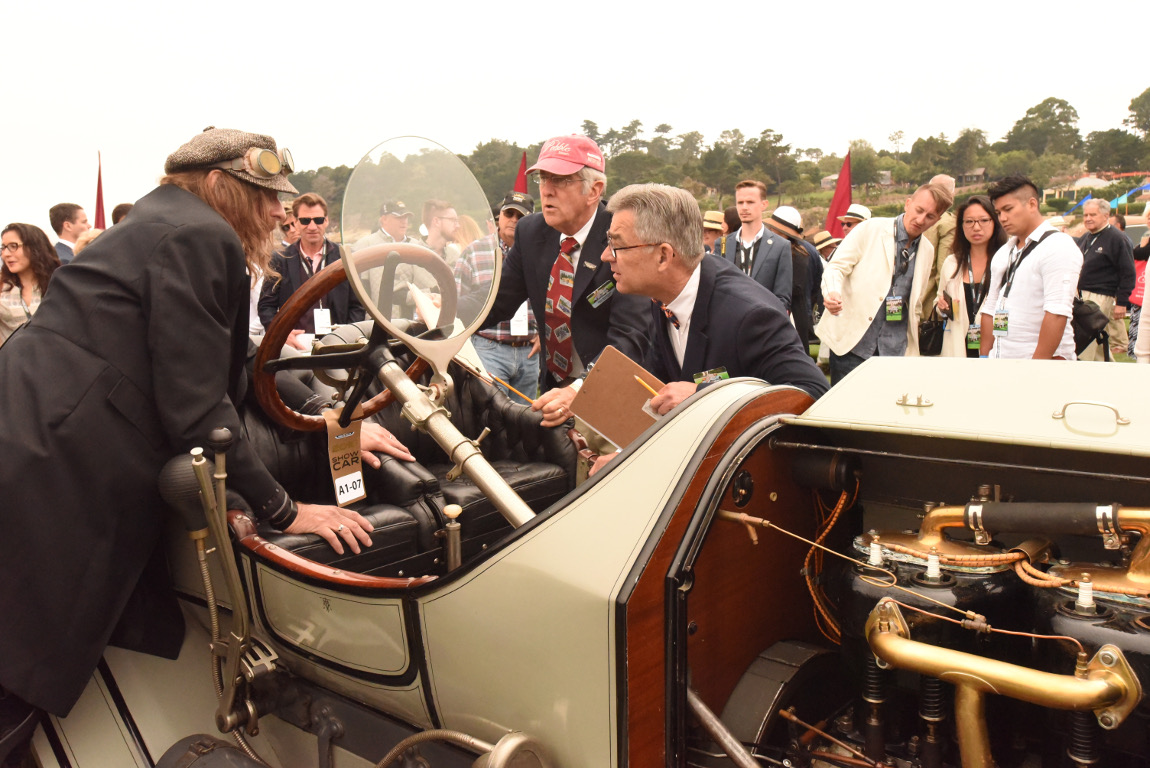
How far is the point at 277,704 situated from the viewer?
1.95 meters

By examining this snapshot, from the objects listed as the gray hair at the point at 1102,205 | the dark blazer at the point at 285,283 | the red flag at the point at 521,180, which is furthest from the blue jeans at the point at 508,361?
the gray hair at the point at 1102,205

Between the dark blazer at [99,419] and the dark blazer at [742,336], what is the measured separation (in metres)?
1.31

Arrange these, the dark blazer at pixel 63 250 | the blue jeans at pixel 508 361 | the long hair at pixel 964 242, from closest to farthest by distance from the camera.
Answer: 1. the long hair at pixel 964 242
2. the blue jeans at pixel 508 361
3. the dark blazer at pixel 63 250

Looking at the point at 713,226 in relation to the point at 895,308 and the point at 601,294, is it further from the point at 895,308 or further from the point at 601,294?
the point at 601,294

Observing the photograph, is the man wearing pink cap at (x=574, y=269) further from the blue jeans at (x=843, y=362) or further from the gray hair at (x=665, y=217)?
the blue jeans at (x=843, y=362)

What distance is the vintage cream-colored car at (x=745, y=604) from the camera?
1278 mm

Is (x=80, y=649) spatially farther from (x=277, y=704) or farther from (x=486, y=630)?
(x=486, y=630)

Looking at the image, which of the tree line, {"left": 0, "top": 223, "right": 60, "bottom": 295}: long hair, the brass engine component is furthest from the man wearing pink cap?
the tree line

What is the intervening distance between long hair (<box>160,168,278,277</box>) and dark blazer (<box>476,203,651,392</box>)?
3.09ft

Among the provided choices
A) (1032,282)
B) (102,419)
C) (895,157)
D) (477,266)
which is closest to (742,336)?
(477,266)

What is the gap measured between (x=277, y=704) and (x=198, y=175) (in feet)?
4.27

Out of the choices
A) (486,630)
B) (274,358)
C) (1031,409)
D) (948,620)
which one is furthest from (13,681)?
(1031,409)

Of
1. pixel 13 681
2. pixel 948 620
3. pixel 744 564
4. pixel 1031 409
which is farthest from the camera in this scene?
pixel 13 681

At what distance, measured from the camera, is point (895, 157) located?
32.9 m
